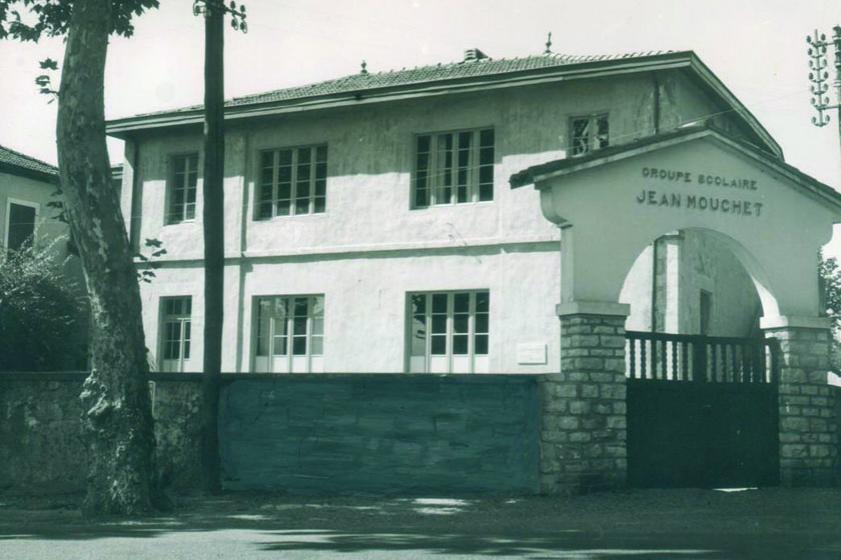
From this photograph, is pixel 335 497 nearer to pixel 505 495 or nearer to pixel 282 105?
pixel 505 495

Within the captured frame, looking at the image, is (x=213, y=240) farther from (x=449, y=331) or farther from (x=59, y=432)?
(x=449, y=331)

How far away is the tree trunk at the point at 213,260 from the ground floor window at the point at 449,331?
19.6ft

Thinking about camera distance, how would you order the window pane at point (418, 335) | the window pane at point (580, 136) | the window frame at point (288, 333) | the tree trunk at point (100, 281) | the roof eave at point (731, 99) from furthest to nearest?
1. the window frame at point (288, 333)
2. the window pane at point (418, 335)
3. the window pane at point (580, 136)
4. the roof eave at point (731, 99)
5. the tree trunk at point (100, 281)

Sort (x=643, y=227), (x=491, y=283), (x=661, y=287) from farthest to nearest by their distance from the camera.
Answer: (x=491, y=283) < (x=661, y=287) < (x=643, y=227)

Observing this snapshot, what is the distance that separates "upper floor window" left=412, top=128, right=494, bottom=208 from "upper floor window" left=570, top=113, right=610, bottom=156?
1.53 meters

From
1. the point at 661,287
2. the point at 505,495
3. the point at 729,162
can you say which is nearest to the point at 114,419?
the point at 505,495

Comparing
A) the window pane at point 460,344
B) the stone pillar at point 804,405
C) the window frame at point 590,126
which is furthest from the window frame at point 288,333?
the stone pillar at point 804,405

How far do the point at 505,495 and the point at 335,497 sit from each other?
84.9 inches

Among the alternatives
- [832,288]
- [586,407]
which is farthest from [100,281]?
[832,288]

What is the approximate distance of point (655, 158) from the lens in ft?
45.4

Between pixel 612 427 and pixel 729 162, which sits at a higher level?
pixel 729 162

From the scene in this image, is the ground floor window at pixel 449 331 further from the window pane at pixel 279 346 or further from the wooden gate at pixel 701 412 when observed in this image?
the wooden gate at pixel 701 412

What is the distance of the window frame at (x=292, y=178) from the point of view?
21.5 metres

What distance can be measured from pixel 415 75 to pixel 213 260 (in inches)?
344
